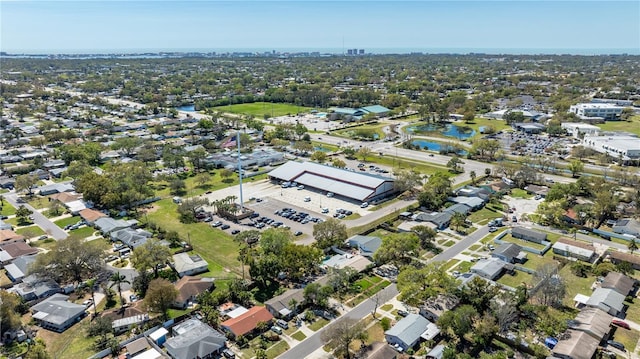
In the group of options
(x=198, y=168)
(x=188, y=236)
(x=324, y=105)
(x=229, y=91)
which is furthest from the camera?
(x=229, y=91)

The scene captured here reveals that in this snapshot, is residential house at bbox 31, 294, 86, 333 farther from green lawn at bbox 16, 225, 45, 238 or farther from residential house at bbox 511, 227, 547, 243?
residential house at bbox 511, 227, 547, 243

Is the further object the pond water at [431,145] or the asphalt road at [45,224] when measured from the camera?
the pond water at [431,145]

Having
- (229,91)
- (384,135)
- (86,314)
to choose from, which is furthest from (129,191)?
(229,91)

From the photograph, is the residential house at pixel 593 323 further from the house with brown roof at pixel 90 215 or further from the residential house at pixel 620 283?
the house with brown roof at pixel 90 215

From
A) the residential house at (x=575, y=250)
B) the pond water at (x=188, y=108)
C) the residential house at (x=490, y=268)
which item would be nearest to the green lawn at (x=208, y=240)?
the residential house at (x=490, y=268)

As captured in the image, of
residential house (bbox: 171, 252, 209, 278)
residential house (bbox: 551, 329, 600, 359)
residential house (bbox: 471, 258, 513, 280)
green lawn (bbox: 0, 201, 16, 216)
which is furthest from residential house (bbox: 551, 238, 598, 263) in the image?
green lawn (bbox: 0, 201, 16, 216)

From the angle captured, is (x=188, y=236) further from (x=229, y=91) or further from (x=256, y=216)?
(x=229, y=91)
